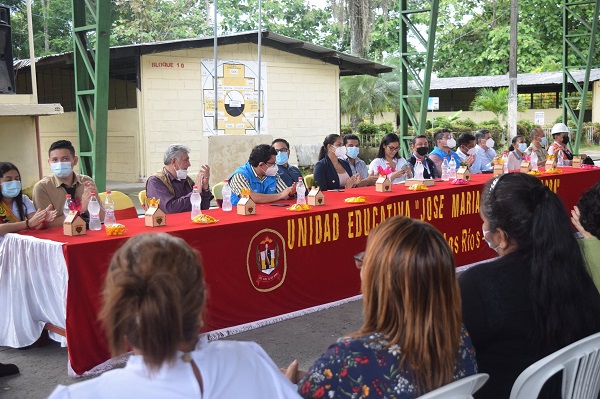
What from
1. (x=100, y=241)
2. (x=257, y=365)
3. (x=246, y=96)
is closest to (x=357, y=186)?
(x=100, y=241)

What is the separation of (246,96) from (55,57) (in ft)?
13.7

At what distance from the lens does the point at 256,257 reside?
4.45 m

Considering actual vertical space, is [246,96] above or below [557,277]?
above

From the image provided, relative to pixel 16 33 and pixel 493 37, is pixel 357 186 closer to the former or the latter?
pixel 16 33

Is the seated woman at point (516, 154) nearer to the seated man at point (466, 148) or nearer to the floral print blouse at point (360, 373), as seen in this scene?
the seated man at point (466, 148)

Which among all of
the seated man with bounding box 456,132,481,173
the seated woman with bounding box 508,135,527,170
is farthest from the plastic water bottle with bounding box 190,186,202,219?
the seated woman with bounding box 508,135,527,170

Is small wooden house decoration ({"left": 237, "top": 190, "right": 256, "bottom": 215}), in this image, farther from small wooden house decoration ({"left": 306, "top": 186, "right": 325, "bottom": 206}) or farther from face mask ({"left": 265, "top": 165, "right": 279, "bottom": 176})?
face mask ({"left": 265, "top": 165, "right": 279, "bottom": 176})

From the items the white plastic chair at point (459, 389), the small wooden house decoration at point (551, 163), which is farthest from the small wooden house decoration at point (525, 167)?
the white plastic chair at point (459, 389)

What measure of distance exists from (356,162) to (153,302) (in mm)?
5969

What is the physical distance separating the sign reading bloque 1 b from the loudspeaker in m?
7.45

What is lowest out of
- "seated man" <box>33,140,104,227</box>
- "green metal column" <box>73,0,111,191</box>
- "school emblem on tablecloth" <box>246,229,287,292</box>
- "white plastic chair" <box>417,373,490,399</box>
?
"school emblem on tablecloth" <box>246,229,287,292</box>

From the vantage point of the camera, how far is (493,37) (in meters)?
29.8

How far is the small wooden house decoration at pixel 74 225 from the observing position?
13.1ft

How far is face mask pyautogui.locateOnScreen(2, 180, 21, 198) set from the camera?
423cm
